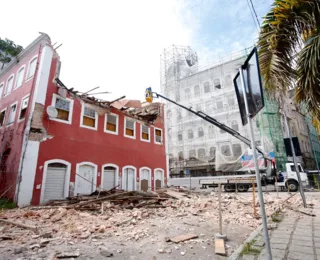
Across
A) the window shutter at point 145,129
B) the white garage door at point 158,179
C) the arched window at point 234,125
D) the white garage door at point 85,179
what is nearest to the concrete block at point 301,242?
the white garage door at point 85,179

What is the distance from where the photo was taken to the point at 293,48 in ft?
13.9

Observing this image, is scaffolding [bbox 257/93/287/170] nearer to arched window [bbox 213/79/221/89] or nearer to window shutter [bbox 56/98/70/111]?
arched window [bbox 213/79/221/89]

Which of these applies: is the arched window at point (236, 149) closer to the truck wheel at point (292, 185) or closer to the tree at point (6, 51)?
the truck wheel at point (292, 185)

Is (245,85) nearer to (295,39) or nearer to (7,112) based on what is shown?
(295,39)

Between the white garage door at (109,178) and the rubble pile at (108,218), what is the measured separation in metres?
3.23

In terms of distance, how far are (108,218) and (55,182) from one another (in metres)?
6.26

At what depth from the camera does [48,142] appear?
12258mm

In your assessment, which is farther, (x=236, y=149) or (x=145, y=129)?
(x=236, y=149)

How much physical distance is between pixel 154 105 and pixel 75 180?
36.8 feet

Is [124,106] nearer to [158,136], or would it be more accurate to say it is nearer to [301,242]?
[158,136]

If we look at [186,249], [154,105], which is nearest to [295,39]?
[186,249]

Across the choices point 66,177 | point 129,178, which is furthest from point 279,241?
point 129,178

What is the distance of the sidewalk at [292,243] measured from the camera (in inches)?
155

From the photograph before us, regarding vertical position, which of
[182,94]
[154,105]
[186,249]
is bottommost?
[186,249]
